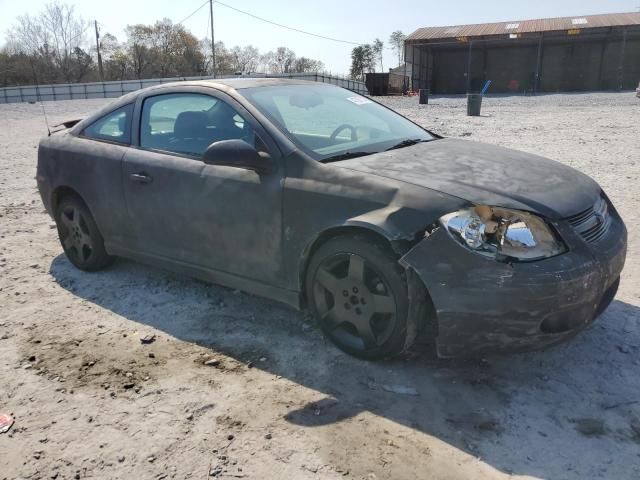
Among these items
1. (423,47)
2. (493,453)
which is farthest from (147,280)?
(423,47)

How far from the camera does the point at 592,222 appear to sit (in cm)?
Result: 289

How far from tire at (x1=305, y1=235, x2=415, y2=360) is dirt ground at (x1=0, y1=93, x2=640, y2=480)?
15 cm

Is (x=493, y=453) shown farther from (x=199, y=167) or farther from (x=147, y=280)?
(x=147, y=280)

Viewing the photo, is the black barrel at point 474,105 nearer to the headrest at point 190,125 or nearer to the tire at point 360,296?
the headrest at point 190,125

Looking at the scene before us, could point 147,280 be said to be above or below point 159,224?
below

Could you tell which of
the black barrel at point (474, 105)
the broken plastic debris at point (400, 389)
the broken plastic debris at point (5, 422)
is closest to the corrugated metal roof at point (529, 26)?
the black barrel at point (474, 105)

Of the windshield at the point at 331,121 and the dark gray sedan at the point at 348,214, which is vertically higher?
the windshield at the point at 331,121

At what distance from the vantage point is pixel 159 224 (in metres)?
3.80

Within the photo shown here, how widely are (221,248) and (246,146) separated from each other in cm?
72

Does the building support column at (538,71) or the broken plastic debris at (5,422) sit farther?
the building support column at (538,71)

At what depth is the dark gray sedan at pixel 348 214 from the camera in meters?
2.60

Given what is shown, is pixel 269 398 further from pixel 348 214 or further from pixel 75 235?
pixel 75 235

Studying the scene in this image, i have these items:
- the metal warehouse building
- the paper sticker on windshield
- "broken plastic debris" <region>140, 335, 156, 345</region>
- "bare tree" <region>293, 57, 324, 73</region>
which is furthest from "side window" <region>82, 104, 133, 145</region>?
"bare tree" <region>293, 57, 324, 73</region>

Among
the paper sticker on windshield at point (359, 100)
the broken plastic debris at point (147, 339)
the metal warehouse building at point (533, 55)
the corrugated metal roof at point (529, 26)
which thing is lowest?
the broken plastic debris at point (147, 339)
